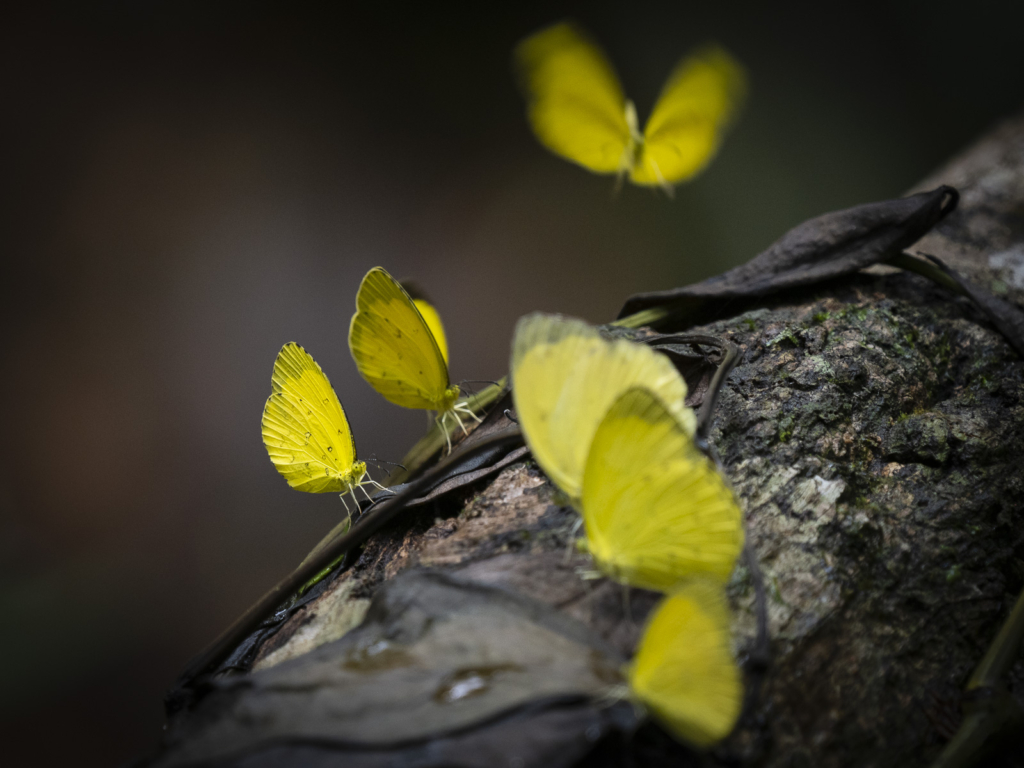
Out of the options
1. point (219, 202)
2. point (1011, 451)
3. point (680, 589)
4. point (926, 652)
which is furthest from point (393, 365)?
point (219, 202)

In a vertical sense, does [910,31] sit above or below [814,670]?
above

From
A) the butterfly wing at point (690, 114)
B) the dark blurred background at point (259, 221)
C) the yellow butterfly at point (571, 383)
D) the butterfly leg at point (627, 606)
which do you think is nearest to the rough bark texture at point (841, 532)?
the butterfly leg at point (627, 606)

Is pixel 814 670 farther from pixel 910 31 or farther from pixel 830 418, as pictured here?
pixel 910 31

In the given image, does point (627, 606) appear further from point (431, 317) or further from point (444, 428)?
point (431, 317)

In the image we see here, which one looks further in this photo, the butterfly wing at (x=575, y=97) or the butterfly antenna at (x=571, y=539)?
the butterfly wing at (x=575, y=97)

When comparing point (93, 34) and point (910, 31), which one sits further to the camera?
point (910, 31)

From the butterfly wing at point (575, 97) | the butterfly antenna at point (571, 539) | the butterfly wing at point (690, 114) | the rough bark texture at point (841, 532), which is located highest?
the butterfly wing at point (575, 97)

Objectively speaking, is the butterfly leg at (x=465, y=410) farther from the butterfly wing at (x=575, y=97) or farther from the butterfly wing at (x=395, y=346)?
the butterfly wing at (x=575, y=97)
